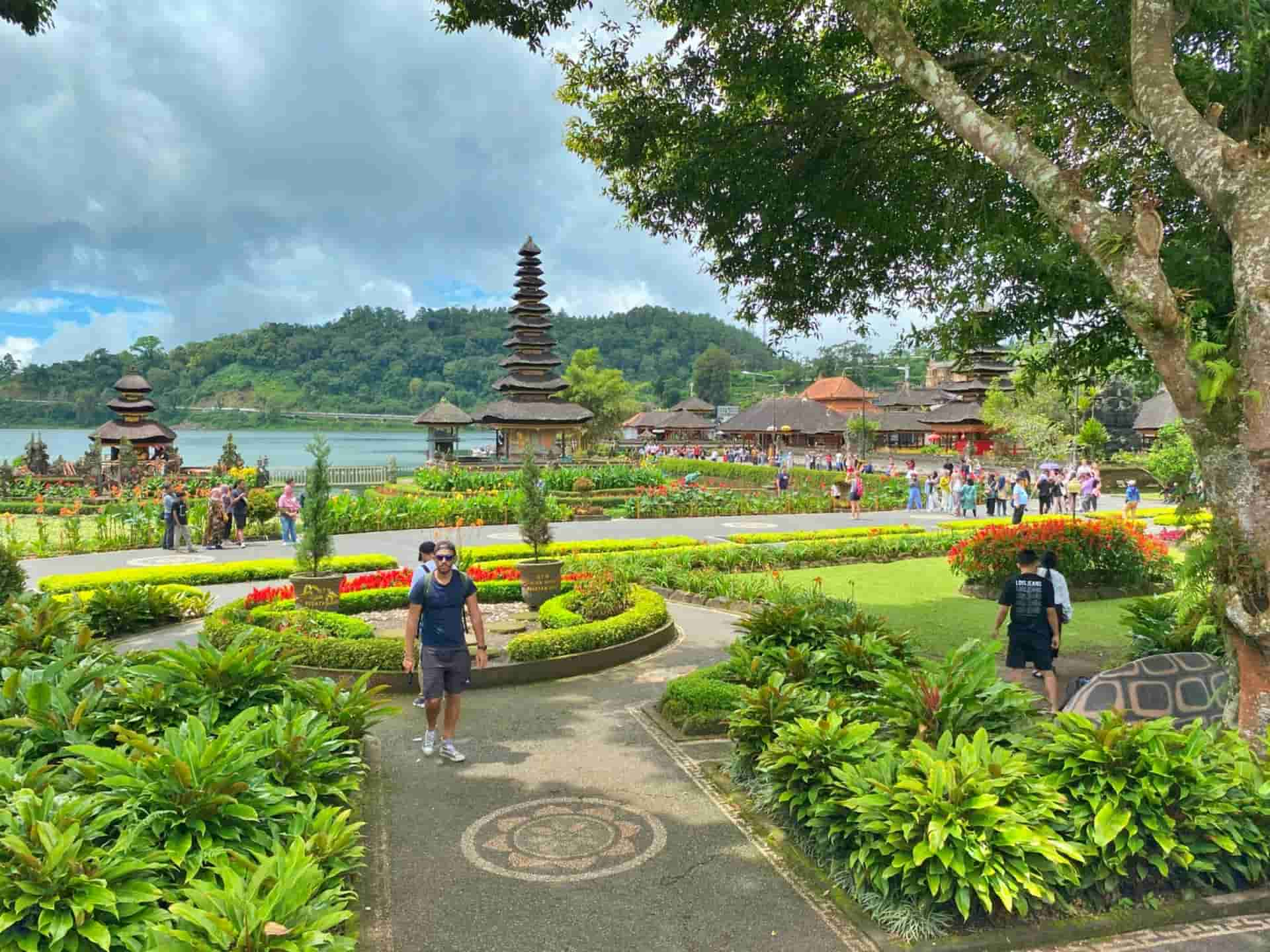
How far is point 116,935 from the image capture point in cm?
346

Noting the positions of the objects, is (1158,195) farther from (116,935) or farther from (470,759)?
(116,935)

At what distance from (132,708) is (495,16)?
7481 mm

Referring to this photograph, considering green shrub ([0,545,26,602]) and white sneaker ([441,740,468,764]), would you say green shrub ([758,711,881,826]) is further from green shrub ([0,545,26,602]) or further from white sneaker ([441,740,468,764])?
green shrub ([0,545,26,602])

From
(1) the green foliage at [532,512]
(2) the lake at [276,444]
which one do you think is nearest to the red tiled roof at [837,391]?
(2) the lake at [276,444]

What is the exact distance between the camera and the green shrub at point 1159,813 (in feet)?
14.4

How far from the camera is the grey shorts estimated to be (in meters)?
6.52

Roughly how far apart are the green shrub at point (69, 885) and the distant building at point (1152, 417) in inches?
2147

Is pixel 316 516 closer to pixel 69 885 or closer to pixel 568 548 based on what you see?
pixel 568 548

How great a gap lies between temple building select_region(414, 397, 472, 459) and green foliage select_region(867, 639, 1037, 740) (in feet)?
128

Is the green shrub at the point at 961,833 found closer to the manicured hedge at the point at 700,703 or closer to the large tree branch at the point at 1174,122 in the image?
the manicured hedge at the point at 700,703

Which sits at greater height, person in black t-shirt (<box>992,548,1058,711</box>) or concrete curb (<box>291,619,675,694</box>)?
person in black t-shirt (<box>992,548,1058,711</box>)

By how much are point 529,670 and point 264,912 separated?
578cm

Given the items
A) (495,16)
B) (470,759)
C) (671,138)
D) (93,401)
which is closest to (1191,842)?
(470,759)

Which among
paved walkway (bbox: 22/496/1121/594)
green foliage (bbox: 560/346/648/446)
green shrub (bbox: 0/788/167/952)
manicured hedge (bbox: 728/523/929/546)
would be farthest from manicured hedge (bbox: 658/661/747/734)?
green foliage (bbox: 560/346/648/446)
